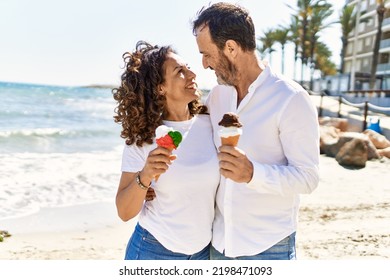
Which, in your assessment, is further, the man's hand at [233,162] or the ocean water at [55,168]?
the ocean water at [55,168]

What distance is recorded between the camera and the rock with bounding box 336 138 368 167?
9969mm

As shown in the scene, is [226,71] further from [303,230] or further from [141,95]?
[303,230]

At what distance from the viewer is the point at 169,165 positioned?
2223 mm

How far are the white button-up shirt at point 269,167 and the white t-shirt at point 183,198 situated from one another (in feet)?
0.21

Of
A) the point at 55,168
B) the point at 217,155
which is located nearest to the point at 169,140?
the point at 217,155

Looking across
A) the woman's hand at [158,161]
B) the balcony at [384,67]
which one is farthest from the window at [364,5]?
the woman's hand at [158,161]

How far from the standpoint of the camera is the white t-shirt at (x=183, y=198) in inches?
89.0

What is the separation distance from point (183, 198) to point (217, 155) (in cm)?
30

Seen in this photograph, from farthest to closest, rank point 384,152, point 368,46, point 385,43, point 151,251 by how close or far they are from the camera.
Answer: point 368,46, point 385,43, point 384,152, point 151,251

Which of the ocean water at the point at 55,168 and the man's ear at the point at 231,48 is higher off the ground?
the man's ear at the point at 231,48

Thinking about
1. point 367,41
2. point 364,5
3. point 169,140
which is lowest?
point 367,41

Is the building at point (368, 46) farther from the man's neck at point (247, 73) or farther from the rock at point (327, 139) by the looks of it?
the man's neck at point (247, 73)

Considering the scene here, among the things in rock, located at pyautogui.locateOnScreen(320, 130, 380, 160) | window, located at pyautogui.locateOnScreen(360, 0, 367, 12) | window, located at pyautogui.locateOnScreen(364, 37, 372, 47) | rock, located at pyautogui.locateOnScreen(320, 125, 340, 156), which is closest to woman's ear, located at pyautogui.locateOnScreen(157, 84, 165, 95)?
rock, located at pyautogui.locateOnScreen(320, 130, 380, 160)

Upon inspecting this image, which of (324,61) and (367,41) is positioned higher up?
(367,41)
